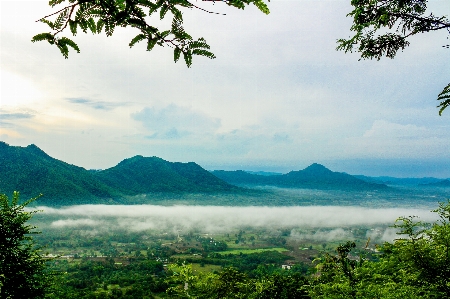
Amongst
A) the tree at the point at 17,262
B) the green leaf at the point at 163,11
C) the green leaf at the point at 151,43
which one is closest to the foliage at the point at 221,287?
the tree at the point at 17,262

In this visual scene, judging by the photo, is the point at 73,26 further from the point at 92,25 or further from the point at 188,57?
the point at 188,57

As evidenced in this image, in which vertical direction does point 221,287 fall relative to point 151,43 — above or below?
below

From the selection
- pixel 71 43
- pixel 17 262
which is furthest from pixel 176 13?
pixel 17 262

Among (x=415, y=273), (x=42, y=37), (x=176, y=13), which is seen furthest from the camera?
(x=415, y=273)

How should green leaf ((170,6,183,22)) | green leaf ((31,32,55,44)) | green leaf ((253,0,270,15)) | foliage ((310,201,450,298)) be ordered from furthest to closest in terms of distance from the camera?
foliage ((310,201,450,298)) → green leaf ((31,32,55,44)) → green leaf ((170,6,183,22)) → green leaf ((253,0,270,15))

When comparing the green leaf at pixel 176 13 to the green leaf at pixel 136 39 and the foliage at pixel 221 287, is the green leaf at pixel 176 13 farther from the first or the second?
the foliage at pixel 221 287

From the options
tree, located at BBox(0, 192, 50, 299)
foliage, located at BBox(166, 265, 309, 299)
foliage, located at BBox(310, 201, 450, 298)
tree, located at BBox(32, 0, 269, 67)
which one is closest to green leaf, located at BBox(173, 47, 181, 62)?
tree, located at BBox(32, 0, 269, 67)

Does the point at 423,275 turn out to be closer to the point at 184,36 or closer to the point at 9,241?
the point at 184,36

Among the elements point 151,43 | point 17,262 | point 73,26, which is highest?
point 73,26

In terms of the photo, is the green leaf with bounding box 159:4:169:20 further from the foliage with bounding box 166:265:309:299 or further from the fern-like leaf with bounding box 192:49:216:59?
the foliage with bounding box 166:265:309:299
